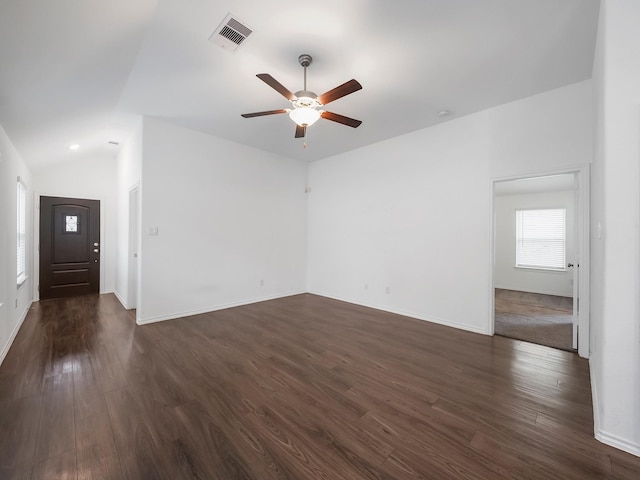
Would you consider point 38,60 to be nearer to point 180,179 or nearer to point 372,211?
point 180,179

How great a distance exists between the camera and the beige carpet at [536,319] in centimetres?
353

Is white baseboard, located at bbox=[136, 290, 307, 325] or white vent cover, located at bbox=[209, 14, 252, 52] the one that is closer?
white vent cover, located at bbox=[209, 14, 252, 52]

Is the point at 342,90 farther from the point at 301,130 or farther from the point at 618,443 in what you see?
the point at 618,443

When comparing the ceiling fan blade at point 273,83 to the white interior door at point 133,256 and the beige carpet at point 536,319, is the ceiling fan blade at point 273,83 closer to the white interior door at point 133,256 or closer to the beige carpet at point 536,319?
the white interior door at point 133,256

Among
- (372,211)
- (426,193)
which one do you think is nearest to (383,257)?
(372,211)

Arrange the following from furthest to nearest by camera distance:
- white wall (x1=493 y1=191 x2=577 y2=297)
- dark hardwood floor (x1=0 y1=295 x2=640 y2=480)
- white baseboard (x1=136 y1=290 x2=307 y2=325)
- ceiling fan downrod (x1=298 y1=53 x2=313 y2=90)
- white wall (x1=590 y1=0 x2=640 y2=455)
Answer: white wall (x1=493 y1=191 x2=577 y2=297)
white baseboard (x1=136 y1=290 x2=307 y2=325)
ceiling fan downrod (x1=298 y1=53 x2=313 y2=90)
white wall (x1=590 y1=0 x2=640 y2=455)
dark hardwood floor (x1=0 y1=295 x2=640 y2=480)

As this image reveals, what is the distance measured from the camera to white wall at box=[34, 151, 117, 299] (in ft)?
17.6

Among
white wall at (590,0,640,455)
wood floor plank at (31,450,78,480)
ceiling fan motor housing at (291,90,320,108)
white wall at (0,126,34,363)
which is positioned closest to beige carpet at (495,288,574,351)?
white wall at (590,0,640,455)

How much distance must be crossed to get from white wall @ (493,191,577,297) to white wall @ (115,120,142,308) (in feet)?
23.2

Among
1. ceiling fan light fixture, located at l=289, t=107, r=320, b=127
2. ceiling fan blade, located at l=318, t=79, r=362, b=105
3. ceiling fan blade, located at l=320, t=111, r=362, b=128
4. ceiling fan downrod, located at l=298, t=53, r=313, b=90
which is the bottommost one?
ceiling fan light fixture, located at l=289, t=107, r=320, b=127

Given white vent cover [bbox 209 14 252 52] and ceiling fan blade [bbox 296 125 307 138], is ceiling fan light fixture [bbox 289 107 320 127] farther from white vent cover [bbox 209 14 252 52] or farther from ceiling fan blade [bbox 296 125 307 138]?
white vent cover [bbox 209 14 252 52]

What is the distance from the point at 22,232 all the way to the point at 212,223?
284 centimetres

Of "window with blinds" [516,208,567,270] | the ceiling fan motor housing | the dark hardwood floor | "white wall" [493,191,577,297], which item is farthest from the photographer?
"window with blinds" [516,208,567,270]

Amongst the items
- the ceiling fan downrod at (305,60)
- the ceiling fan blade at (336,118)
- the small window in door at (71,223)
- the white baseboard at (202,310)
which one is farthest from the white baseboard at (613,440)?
the small window in door at (71,223)
